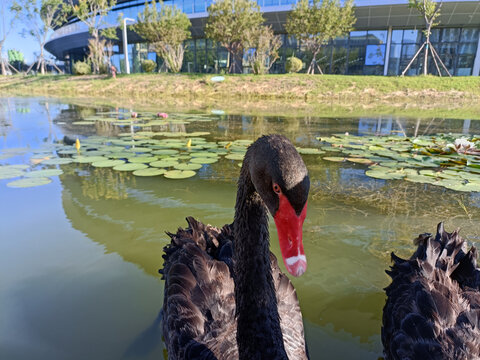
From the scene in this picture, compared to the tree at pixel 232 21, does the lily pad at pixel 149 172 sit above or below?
below

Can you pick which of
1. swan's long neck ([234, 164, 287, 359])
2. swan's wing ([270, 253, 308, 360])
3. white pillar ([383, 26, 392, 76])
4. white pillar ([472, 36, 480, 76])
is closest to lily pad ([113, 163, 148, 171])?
swan's wing ([270, 253, 308, 360])

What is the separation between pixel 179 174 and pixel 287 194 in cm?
308

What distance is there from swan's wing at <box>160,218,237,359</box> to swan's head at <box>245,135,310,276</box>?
0.69 meters

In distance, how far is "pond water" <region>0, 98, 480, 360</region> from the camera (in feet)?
5.81

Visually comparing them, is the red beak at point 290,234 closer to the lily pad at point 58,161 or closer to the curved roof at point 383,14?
the lily pad at point 58,161

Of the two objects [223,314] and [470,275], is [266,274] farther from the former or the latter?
[470,275]

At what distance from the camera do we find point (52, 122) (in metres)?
8.23

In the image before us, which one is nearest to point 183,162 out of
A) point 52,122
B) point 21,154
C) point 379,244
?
point 21,154

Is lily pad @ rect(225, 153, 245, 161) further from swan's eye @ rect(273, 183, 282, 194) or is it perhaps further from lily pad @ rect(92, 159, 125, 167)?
swan's eye @ rect(273, 183, 282, 194)

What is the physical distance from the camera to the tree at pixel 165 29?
23000 millimetres

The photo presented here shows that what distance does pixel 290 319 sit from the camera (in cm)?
165

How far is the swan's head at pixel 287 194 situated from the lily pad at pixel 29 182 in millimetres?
3383

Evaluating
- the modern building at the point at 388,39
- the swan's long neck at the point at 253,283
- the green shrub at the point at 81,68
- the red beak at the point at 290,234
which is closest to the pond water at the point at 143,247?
the swan's long neck at the point at 253,283

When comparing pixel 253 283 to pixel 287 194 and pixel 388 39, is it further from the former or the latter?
pixel 388 39
